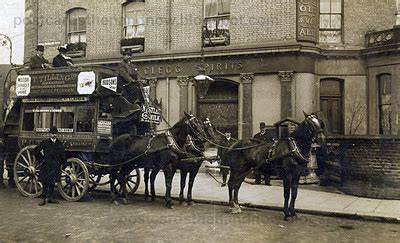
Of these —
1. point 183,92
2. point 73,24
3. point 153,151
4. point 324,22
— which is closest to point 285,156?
point 153,151

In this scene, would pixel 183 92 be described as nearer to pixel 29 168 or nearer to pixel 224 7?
pixel 224 7

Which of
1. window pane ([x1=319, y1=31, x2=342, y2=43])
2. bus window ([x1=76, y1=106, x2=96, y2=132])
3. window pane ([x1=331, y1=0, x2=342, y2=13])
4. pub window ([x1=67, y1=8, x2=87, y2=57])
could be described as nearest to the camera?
bus window ([x1=76, y1=106, x2=96, y2=132])

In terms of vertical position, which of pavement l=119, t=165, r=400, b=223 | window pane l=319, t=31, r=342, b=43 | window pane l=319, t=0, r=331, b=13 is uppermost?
window pane l=319, t=0, r=331, b=13

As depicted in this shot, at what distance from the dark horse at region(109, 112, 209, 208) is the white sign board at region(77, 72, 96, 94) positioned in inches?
55.0

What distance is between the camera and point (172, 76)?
56.3 ft

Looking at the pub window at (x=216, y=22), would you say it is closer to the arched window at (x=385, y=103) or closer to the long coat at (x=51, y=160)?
the arched window at (x=385, y=103)

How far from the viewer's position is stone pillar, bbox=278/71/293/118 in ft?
49.4

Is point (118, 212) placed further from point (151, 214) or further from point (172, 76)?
point (172, 76)

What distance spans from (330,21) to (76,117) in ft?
34.3

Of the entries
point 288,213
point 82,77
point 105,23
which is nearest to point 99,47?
point 105,23

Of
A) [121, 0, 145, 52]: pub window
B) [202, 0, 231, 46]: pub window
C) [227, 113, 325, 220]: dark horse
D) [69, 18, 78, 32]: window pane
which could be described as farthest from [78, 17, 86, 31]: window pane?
[227, 113, 325, 220]: dark horse

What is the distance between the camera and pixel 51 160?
9.85 m

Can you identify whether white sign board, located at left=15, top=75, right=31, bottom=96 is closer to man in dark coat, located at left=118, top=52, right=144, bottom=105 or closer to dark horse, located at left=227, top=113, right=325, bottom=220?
man in dark coat, located at left=118, top=52, right=144, bottom=105

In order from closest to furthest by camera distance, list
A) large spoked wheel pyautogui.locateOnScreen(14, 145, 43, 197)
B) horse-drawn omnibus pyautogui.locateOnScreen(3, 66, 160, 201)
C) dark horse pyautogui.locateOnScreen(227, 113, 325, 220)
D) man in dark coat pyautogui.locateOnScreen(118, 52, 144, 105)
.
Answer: dark horse pyautogui.locateOnScreen(227, 113, 325, 220) → horse-drawn omnibus pyautogui.locateOnScreen(3, 66, 160, 201) → man in dark coat pyautogui.locateOnScreen(118, 52, 144, 105) → large spoked wheel pyautogui.locateOnScreen(14, 145, 43, 197)
